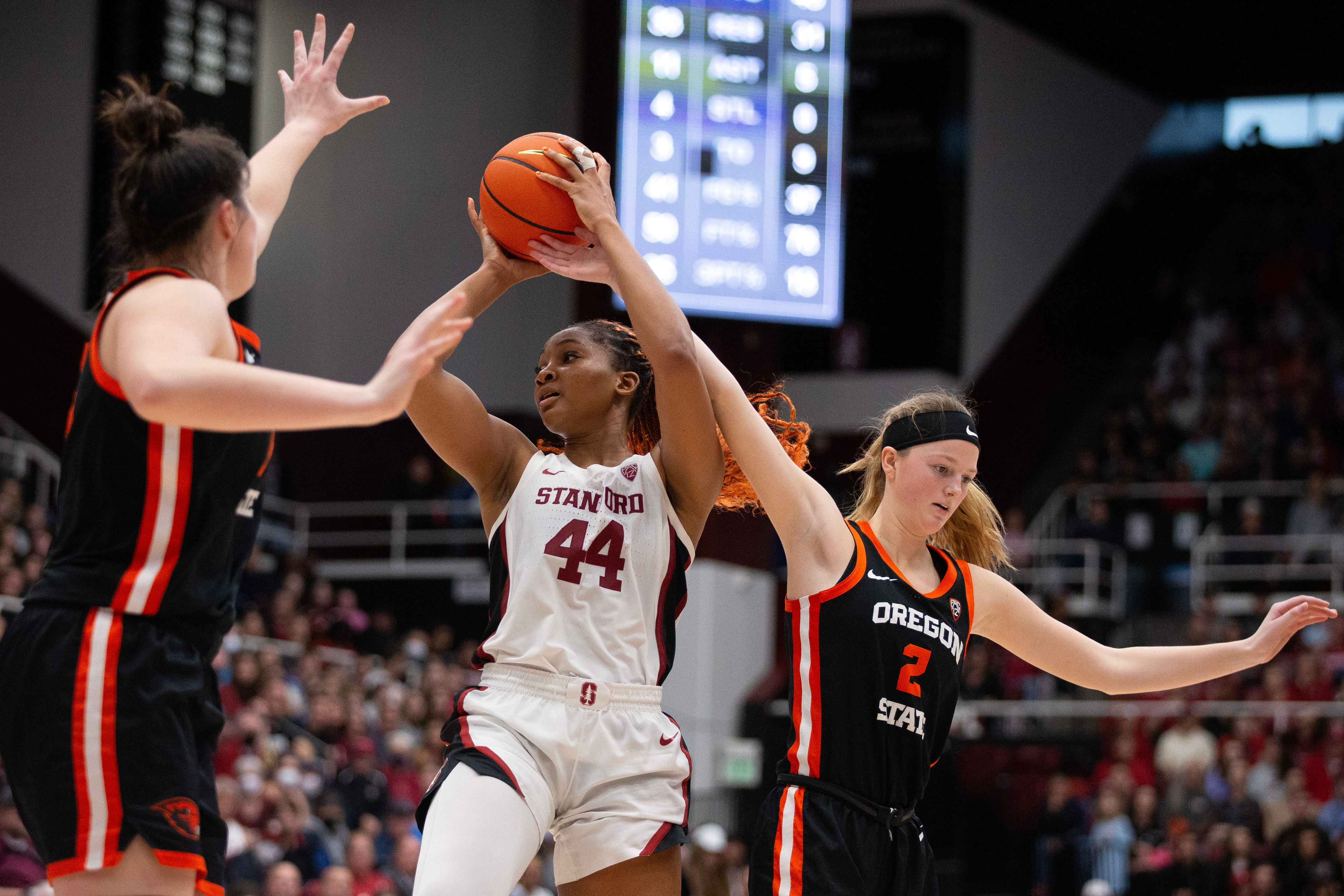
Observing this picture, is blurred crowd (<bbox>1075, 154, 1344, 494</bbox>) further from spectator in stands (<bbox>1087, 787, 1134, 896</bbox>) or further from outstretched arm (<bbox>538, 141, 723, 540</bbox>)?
outstretched arm (<bbox>538, 141, 723, 540</bbox>)

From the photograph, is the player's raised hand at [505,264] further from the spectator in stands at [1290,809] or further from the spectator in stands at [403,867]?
the spectator in stands at [1290,809]

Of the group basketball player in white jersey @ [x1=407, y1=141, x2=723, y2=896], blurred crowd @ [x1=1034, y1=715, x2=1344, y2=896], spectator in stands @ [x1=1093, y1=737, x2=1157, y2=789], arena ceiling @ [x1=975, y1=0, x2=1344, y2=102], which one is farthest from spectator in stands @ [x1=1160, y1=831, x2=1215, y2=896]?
arena ceiling @ [x1=975, y1=0, x2=1344, y2=102]

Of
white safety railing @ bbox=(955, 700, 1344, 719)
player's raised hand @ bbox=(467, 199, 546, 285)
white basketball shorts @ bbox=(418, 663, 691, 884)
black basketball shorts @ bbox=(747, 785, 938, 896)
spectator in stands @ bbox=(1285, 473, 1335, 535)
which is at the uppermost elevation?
player's raised hand @ bbox=(467, 199, 546, 285)

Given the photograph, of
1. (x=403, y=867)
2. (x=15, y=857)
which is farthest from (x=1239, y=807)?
(x=15, y=857)

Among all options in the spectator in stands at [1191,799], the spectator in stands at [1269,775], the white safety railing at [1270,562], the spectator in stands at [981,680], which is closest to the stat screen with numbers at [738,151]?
the spectator in stands at [981,680]

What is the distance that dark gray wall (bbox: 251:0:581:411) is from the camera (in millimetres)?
18406

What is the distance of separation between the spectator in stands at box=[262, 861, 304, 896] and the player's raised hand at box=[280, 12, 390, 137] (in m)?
5.62

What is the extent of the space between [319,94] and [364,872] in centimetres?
654

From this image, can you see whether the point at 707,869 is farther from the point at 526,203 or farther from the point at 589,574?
the point at 526,203

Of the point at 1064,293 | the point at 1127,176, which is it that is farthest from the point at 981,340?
the point at 1127,176

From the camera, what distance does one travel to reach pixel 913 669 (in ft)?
13.1

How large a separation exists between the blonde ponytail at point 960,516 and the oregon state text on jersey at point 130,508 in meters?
1.97

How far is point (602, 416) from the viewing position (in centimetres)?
419

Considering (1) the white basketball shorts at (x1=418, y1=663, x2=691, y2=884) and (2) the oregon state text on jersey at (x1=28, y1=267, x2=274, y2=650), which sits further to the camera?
(1) the white basketball shorts at (x1=418, y1=663, x2=691, y2=884)
